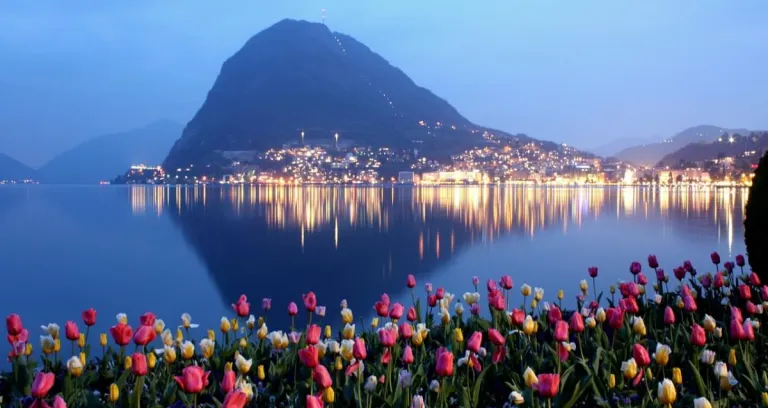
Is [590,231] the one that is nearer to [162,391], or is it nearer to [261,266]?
[261,266]

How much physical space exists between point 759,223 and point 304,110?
155m

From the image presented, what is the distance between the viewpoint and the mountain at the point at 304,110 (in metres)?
146

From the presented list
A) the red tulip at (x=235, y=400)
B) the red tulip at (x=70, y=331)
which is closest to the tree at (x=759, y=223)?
the red tulip at (x=235, y=400)

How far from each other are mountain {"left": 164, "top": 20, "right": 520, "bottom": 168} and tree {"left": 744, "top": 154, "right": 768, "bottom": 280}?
13525cm

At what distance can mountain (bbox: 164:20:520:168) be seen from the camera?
146125mm

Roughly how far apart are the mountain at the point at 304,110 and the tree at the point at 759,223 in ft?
444

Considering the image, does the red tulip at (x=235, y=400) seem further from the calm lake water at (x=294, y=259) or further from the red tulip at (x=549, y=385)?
the calm lake water at (x=294, y=259)

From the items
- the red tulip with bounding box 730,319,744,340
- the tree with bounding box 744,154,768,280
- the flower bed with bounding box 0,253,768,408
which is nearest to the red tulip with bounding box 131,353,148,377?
the flower bed with bounding box 0,253,768,408

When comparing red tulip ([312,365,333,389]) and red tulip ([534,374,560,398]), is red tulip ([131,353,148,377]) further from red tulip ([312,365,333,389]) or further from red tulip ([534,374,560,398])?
red tulip ([534,374,560,398])

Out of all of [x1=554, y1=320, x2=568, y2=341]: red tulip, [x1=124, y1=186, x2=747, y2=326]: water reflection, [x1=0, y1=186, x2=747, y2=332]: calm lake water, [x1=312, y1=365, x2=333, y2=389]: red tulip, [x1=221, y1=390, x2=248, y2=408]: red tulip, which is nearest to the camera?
[x1=221, y1=390, x2=248, y2=408]: red tulip

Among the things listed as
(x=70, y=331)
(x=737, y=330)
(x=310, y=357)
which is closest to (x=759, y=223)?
(x=737, y=330)

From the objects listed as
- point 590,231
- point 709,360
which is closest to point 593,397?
point 709,360

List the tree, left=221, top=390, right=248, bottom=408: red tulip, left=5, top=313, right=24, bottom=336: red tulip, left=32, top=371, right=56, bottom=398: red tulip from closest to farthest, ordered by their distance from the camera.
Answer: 1. left=221, top=390, right=248, bottom=408: red tulip
2. left=32, top=371, right=56, bottom=398: red tulip
3. left=5, top=313, right=24, bottom=336: red tulip
4. the tree

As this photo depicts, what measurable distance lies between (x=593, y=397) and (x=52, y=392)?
9.11 ft
